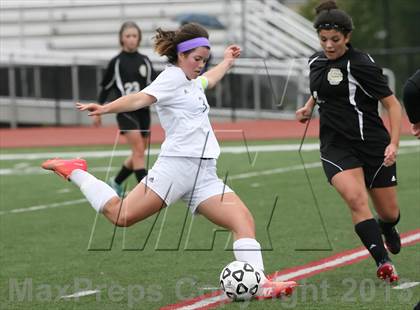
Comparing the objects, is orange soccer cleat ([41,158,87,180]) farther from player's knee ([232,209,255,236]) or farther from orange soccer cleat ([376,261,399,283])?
orange soccer cleat ([376,261,399,283])

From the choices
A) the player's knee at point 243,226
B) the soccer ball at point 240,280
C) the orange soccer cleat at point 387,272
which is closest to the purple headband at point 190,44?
the player's knee at point 243,226

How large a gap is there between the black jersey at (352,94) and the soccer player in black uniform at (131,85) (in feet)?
17.0

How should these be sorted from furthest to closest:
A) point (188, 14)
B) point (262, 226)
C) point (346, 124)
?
point (188, 14) → point (262, 226) → point (346, 124)

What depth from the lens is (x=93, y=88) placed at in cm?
2791

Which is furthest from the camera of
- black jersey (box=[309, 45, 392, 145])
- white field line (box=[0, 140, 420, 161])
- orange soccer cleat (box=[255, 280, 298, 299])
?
white field line (box=[0, 140, 420, 161])

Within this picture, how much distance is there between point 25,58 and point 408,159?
14.5 metres

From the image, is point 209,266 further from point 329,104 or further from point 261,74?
point 261,74

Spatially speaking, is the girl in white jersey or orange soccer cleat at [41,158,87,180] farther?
orange soccer cleat at [41,158,87,180]

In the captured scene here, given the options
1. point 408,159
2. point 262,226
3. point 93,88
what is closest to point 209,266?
point 262,226

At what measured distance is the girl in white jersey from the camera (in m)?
7.11

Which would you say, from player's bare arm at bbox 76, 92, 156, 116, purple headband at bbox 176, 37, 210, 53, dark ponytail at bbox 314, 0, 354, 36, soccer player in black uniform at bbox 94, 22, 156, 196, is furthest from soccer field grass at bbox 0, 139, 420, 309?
dark ponytail at bbox 314, 0, 354, 36

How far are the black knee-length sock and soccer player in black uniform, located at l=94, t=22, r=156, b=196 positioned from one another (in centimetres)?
551

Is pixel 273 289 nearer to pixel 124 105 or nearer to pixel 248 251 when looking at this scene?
pixel 248 251

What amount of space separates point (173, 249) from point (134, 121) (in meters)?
3.67
